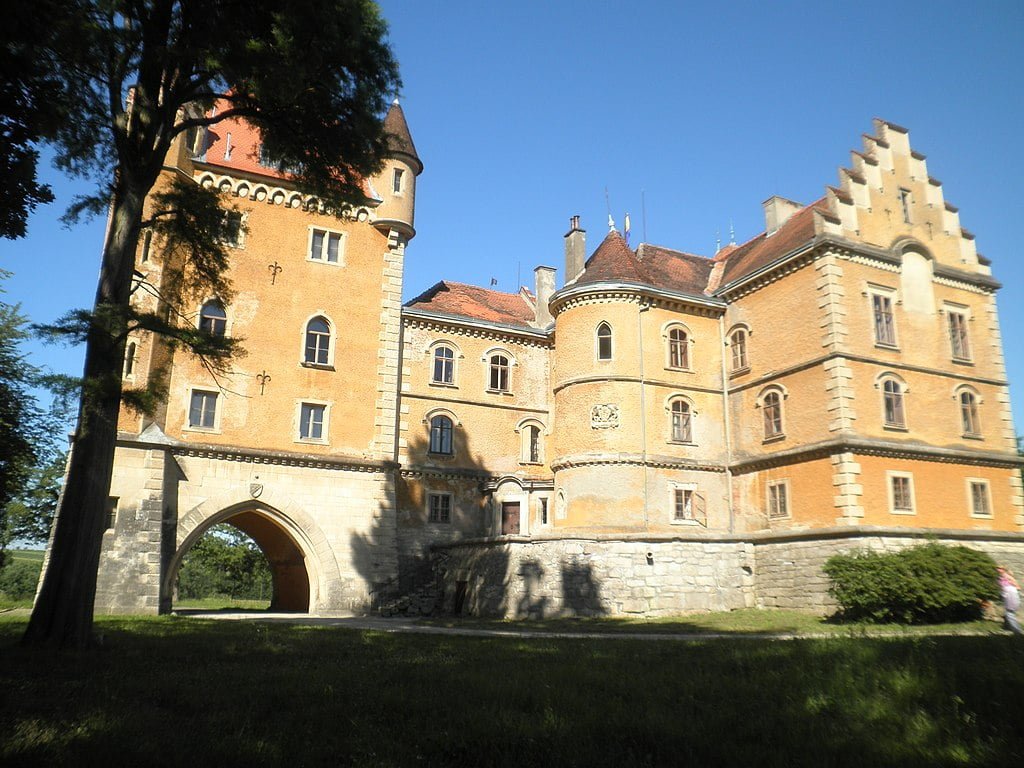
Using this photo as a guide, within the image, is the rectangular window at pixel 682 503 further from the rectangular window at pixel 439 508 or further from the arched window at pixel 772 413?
the rectangular window at pixel 439 508

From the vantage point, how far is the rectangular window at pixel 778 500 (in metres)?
26.4

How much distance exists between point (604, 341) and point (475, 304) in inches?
305

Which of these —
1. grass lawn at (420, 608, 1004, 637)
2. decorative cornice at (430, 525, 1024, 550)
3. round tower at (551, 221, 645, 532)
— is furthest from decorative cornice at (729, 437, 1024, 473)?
grass lawn at (420, 608, 1004, 637)

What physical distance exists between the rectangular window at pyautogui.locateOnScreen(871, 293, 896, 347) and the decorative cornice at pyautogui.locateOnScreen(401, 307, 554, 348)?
1257 cm

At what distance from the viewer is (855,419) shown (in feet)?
81.7

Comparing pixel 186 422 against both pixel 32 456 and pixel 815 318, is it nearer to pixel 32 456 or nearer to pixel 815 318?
pixel 32 456

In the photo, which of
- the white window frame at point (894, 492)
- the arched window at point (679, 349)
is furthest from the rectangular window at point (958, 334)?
the arched window at point (679, 349)

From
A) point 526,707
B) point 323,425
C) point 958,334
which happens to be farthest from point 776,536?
point 526,707

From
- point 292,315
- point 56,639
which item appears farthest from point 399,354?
point 56,639

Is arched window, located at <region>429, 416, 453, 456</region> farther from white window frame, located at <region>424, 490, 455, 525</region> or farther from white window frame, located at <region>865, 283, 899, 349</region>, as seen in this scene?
white window frame, located at <region>865, 283, 899, 349</region>

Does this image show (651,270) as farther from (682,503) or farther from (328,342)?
(328,342)

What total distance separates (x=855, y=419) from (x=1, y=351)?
2840 cm

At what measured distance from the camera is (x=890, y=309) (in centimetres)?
2719

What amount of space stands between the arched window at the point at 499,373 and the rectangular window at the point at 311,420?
771 cm
